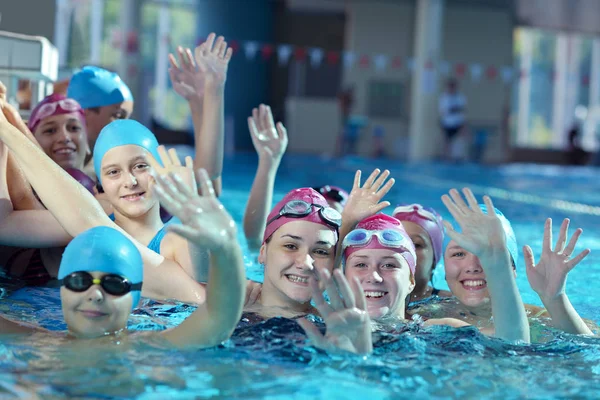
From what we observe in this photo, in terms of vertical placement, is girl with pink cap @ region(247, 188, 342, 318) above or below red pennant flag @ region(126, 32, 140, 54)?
below

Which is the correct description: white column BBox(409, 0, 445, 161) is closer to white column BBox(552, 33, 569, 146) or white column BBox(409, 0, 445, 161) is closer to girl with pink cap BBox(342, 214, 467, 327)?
white column BBox(552, 33, 569, 146)

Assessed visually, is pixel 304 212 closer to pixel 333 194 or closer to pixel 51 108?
pixel 333 194

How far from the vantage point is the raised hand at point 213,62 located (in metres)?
4.59

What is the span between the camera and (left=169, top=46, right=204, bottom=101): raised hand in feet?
15.8

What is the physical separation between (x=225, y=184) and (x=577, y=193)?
18.8 ft

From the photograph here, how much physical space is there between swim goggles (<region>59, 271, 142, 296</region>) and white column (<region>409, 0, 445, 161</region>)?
17.7m

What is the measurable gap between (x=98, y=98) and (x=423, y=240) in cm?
241

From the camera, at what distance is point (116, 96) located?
213 inches

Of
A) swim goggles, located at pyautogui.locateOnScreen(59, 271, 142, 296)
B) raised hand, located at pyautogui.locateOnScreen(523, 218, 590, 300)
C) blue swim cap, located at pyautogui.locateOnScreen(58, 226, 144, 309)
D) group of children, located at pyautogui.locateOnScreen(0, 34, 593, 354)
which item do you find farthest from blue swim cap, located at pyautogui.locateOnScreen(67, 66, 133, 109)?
raised hand, located at pyautogui.locateOnScreen(523, 218, 590, 300)

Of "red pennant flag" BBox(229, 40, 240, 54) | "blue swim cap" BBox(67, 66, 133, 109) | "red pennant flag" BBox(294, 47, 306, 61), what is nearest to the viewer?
"blue swim cap" BBox(67, 66, 133, 109)

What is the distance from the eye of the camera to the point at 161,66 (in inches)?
971

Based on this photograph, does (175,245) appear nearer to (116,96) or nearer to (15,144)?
(15,144)

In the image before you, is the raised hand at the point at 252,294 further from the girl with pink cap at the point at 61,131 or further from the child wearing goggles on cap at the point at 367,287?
the girl with pink cap at the point at 61,131

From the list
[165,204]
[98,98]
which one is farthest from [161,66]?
[165,204]
